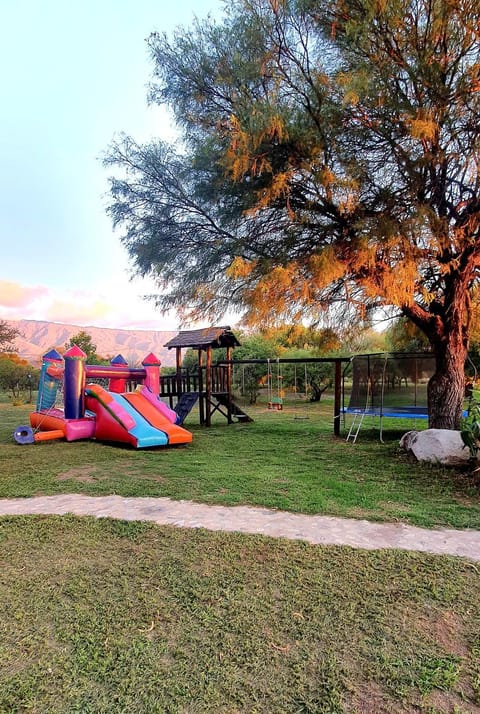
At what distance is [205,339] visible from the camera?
9.48 meters

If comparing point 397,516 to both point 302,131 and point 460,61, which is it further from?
point 460,61

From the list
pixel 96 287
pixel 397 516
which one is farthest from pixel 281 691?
pixel 96 287

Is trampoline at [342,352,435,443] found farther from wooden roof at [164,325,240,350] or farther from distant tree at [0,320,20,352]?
distant tree at [0,320,20,352]

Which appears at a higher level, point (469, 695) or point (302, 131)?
point (302, 131)

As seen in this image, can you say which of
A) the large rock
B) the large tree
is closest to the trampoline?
the large tree

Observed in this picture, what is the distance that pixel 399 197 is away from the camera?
511 centimetres

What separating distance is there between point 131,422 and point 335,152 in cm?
480

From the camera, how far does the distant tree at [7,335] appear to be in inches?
724

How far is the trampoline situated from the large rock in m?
1.67

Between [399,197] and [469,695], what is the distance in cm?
488

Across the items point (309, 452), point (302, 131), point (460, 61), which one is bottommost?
point (309, 452)

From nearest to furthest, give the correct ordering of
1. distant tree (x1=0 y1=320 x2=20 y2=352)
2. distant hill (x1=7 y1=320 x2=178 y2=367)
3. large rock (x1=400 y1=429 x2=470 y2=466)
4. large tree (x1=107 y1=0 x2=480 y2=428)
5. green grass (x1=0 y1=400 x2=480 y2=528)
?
green grass (x1=0 y1=400 x2=480 y2=528), large tree (x1=107 y1=0 x2=480 y2=428), large rock (x1=400 y1=429 x2=470 y2=466), distant tree (x1=0 y1=320 x2=20 y2=352), distant hill (x1=7 y1=320 x2=178 y2=367)

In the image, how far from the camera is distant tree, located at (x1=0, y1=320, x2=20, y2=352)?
60.3ft

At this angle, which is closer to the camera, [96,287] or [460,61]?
[460,61]
